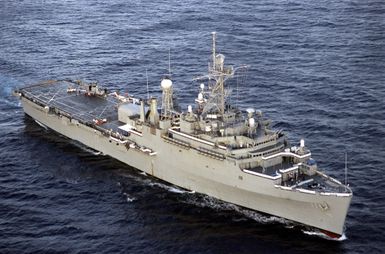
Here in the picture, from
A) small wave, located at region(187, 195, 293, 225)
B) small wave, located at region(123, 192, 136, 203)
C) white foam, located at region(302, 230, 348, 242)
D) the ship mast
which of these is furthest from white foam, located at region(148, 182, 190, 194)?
white foam, located at region(302, 230, 348, 242)

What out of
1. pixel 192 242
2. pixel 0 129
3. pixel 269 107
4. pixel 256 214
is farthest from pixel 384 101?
pixel 0 129

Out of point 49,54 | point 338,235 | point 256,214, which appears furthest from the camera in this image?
point 49,54

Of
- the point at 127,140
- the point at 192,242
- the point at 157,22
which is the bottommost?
the point at 192,242

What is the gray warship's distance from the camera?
59719mm

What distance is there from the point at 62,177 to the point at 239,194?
21.5m

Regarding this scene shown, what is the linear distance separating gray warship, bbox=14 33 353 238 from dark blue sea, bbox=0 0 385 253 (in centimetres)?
158

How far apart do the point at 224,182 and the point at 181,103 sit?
1037 inches

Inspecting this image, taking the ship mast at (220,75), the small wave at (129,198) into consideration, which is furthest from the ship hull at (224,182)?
the ship mast at (220,75)

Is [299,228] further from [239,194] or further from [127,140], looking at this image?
[127,140]

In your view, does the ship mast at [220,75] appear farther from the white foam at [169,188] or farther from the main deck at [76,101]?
the main deck at [76,101]

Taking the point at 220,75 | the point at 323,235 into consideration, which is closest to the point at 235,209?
the point at 323,235

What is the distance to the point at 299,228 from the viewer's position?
60406 mm

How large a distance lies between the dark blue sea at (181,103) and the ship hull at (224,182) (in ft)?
3.80

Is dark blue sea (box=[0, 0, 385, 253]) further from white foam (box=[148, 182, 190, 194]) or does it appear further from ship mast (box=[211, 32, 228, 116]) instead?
ship mast (box=[211, 32, 228, 116])
